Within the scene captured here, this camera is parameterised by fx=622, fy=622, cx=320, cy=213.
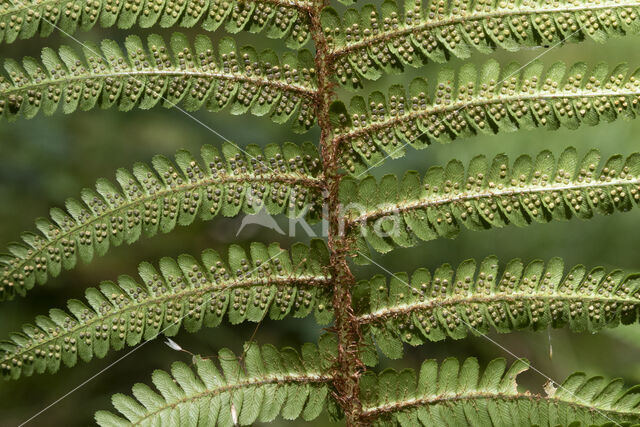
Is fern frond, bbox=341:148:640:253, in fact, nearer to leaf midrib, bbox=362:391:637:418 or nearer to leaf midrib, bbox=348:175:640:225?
leaf midrib, bbox=348:175:640:225

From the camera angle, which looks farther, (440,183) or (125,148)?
(125,148)

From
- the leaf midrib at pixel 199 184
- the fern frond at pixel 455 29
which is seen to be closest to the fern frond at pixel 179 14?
the fern frond at pixel 455 29

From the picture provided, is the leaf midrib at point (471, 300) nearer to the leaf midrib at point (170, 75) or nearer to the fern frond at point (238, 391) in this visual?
the fern frond at point (238, 391)

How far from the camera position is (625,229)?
430 centimetres

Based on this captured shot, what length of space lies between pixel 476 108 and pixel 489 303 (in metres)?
0.67

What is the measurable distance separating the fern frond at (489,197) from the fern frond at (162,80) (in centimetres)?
41

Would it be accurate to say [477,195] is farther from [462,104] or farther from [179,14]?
[179,14]

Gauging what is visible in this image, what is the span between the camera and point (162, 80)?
7.14ft

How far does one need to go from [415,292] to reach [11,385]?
9.24ft

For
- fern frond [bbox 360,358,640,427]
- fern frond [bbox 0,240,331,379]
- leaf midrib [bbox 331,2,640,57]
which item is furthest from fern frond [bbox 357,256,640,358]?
leaf midrib [bbox 331,2,640,57]

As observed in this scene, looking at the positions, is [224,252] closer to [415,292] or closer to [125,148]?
[125,148]

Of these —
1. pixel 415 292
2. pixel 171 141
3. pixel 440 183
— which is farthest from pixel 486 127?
pixel 171 141

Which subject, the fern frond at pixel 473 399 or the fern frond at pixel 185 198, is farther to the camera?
the fern frond at pixel 185 198

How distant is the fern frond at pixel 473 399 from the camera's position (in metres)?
2.02
